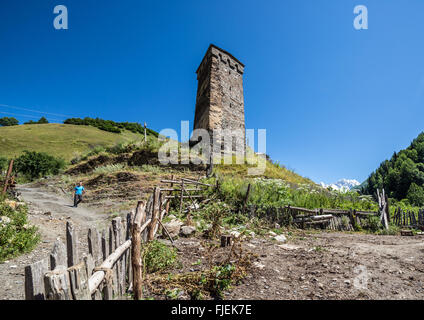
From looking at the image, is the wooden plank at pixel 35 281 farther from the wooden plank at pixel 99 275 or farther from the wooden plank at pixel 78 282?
the wooden plank at pixel 99 275

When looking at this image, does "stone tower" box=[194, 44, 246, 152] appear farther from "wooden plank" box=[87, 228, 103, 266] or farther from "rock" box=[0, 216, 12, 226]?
"wooden plank" box=[87, 228, 103, 266]

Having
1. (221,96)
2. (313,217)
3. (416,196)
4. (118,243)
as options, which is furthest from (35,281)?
(416,196)

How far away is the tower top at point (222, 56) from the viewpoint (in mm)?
17344

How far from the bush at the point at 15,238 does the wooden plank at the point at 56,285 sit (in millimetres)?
4214

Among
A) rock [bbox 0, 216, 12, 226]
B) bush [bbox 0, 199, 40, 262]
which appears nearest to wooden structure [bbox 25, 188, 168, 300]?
bush [bbox 0, 199, 40, 262]

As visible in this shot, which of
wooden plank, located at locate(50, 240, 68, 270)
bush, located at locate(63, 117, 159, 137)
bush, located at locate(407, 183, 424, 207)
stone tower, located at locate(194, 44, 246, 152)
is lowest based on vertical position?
bush, located at locate(407, 183, 424, 207)

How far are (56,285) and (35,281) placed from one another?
13cm

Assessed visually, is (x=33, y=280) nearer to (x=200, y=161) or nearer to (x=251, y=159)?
(x=200, y=161)

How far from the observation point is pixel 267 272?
3.65 metres

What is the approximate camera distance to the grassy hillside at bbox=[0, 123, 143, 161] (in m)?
36.4

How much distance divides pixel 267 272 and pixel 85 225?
22.7 feet

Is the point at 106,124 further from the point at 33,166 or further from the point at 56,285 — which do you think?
the point at 56,285
